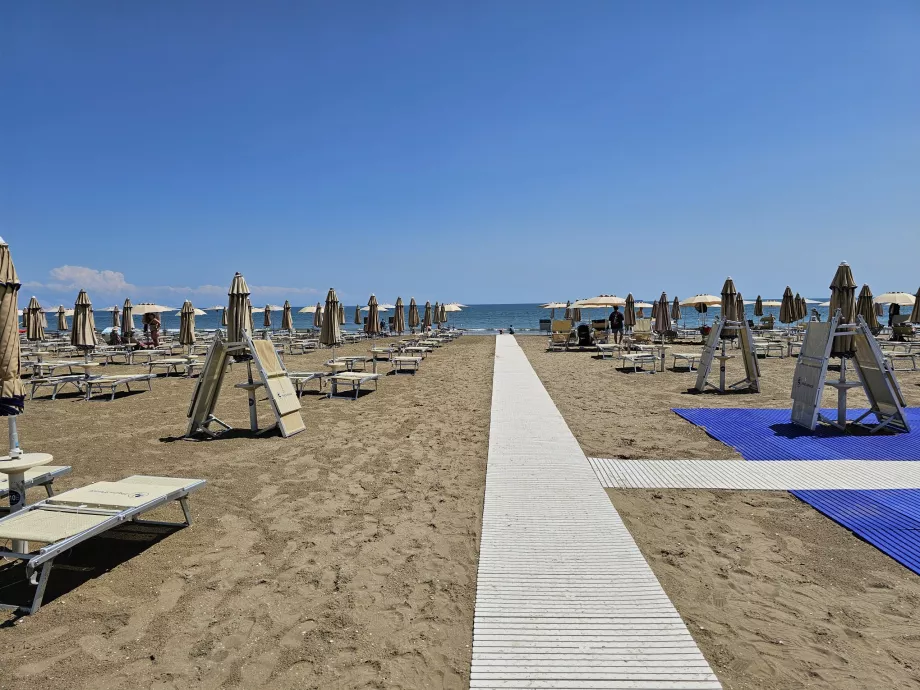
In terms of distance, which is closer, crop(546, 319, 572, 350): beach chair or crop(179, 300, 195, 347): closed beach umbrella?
crop(179, 300, 195, 347): closed beach umbrella

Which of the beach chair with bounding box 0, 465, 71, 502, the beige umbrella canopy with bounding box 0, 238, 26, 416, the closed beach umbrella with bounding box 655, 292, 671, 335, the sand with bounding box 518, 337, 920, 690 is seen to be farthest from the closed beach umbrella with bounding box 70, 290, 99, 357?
the closed beach umbrella with bounding box 655, 292, 671, 335

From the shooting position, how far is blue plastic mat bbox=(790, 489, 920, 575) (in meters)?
3.82

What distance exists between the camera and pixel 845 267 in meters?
8.00

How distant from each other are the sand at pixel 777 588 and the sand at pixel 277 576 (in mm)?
1391

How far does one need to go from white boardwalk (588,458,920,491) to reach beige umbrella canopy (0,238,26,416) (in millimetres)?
5225

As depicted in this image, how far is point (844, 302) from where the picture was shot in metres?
7.84

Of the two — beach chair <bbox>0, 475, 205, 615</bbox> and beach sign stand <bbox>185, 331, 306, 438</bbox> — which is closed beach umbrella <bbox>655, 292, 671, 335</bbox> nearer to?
beach sign stand <bbox>185, 331, 306, 438</bbox>

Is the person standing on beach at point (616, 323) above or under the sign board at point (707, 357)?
above

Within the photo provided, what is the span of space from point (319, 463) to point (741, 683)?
480 centimetres

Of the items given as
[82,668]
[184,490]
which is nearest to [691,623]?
[82,668]

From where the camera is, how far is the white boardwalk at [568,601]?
254cm

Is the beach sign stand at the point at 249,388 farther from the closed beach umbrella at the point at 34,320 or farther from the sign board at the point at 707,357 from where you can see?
the closed beach umbrella at the point at 34,320

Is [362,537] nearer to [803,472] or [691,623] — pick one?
[691,623]

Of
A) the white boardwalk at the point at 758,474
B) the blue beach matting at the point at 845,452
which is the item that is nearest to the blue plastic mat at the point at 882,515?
the blue beach matting at the point at 845,452
